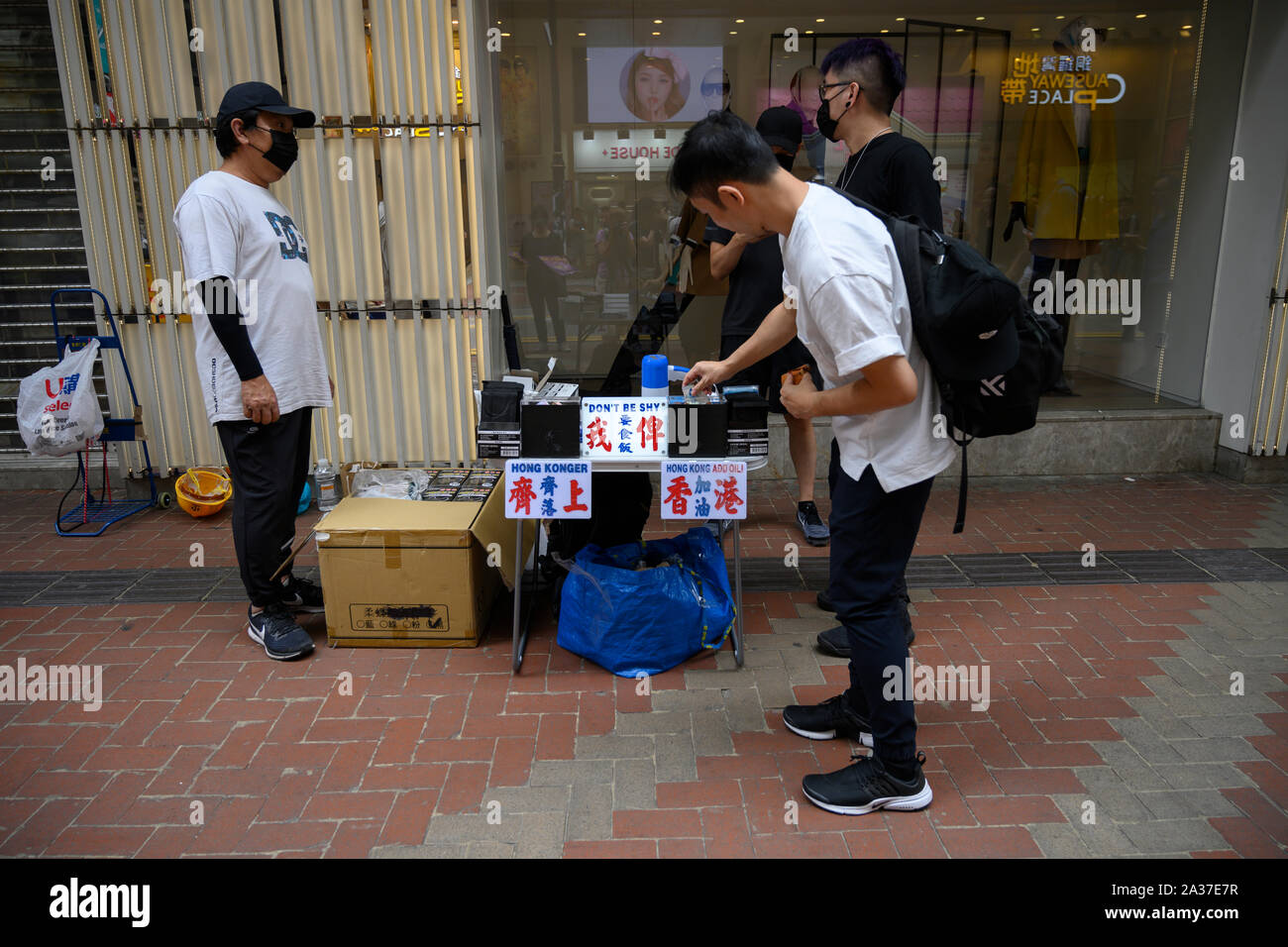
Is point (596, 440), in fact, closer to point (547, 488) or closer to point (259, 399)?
point (547, 488)

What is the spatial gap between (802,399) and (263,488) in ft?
8.23

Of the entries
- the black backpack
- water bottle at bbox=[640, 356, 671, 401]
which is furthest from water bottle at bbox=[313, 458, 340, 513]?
the black backpack

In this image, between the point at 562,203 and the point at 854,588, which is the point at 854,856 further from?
the point at 562,203

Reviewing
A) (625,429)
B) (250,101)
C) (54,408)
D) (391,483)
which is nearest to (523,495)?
(625,429)

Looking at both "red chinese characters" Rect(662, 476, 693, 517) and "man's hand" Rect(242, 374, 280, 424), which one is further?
"man's hand" Rect(242, 374, 280, 424)

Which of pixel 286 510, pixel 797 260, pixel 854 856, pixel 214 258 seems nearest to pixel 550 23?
pixel 214 258

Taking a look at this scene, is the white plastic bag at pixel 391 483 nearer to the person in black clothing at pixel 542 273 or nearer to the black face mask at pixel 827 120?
the black face mask at pixel 827 120

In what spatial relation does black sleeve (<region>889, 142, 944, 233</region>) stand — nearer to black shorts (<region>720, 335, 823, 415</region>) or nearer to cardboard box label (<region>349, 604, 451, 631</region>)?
black shorts (<region>720, 335, 823, 415</region>)

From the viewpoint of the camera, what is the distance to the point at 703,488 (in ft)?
11.6

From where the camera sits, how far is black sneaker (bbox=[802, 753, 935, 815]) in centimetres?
289

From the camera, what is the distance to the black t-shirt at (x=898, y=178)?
3.76 m

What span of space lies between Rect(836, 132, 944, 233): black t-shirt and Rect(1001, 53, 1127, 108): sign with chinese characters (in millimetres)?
3975

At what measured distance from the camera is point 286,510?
4.04 metres

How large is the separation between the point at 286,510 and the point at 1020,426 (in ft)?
10.1
